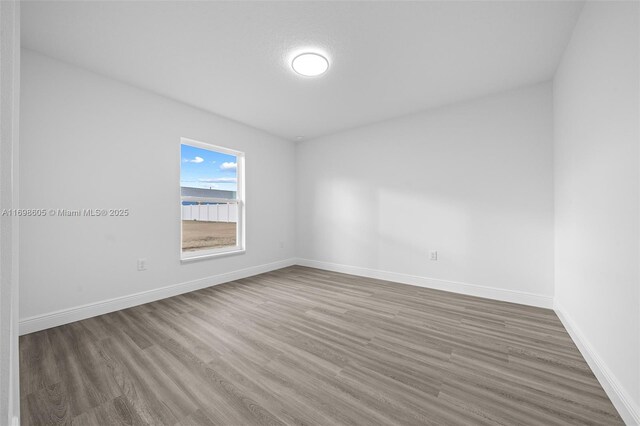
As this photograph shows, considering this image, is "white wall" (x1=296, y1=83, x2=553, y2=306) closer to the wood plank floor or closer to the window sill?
the wood plank floor

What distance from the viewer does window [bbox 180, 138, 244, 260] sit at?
3551mm

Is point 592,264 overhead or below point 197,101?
below

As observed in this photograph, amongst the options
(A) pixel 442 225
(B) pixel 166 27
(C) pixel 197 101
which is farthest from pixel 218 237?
(A) pixel 442 225

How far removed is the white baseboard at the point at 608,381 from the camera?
4.06 ft

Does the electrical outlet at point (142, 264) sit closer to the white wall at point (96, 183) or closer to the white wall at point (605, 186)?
the white wall at point (96, 183)

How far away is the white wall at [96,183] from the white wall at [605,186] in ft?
13.3

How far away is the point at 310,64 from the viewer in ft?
8.13

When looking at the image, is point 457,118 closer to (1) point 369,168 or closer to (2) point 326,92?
(1) point 369,168

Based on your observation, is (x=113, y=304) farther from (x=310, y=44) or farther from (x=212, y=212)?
(x=310, y=44)

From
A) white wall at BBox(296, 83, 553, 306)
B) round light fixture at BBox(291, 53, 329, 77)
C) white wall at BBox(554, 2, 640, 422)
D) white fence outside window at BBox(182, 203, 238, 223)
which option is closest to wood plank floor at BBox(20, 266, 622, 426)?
white wall at BBox(554, 2, 640, 422)

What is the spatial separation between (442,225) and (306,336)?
246 cm

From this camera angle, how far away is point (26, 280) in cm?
224

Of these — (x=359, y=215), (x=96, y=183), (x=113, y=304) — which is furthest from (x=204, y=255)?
(x=359, y=215)

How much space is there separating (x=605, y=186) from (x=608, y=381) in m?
1.17
